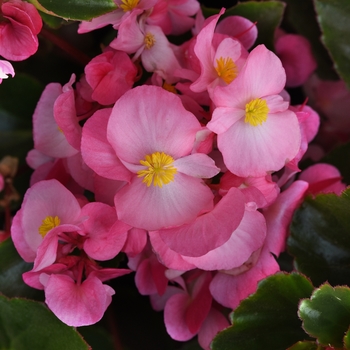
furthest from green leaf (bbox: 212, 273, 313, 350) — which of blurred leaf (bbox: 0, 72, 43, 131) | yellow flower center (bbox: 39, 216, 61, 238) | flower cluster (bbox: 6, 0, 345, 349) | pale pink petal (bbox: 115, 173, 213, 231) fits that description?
blurred leaf (bbox: 0, 72, 43, 131)

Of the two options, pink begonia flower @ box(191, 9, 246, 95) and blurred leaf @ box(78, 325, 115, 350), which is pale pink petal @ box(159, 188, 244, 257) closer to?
pink begonia flower @ box(191, 9, 246, 95)

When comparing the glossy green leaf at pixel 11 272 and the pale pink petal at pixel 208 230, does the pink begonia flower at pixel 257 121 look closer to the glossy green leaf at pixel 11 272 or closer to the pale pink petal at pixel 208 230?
the pale pink petal at pixel 208 230

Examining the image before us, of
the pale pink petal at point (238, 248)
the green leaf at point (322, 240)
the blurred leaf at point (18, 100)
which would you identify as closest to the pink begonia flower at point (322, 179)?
the green leaf at point (322, 240)

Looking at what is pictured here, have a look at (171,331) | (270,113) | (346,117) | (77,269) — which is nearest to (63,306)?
(77,269)

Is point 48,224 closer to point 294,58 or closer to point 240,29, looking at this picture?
point 240,29

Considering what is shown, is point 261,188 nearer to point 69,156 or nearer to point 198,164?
point 198,164

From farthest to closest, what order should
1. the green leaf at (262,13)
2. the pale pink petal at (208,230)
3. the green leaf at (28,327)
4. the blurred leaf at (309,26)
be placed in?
1. the blurred leaf at (309,26)
2. the green leaf at (262,13)
3. the green leaf at (28,327)
4. the pale pink petal at (208,230)
